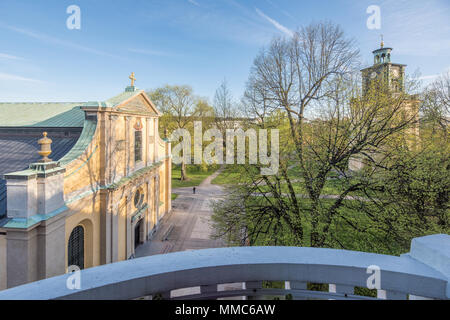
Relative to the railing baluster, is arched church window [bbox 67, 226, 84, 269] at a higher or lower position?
lower

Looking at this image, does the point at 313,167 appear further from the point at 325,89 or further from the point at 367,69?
the point at 367,69

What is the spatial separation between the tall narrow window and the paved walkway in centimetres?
557

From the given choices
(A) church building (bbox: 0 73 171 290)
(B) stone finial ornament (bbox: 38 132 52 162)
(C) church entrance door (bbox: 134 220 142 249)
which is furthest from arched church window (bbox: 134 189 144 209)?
(B) stone finial ornament (bbox: 38 132 52 162)

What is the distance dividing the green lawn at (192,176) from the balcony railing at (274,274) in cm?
3385

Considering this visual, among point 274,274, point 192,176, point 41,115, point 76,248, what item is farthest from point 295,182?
point 192,176

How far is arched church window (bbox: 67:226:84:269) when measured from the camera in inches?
408

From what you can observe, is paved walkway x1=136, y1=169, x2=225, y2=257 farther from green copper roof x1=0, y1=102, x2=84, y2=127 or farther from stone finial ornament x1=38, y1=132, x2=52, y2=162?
green copper roof x1=0, y1=102, x2=84, y2=127

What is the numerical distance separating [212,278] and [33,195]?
26.4 ft

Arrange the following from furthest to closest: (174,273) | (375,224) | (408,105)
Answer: (408,105), (375,224), (174,273)

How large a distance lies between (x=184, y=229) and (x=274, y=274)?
61.4ft

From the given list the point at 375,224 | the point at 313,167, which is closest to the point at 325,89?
the point at 313,167

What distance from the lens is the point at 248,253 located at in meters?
2.56

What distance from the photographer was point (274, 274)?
238 centimetres

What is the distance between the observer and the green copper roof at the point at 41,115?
15.8 m
